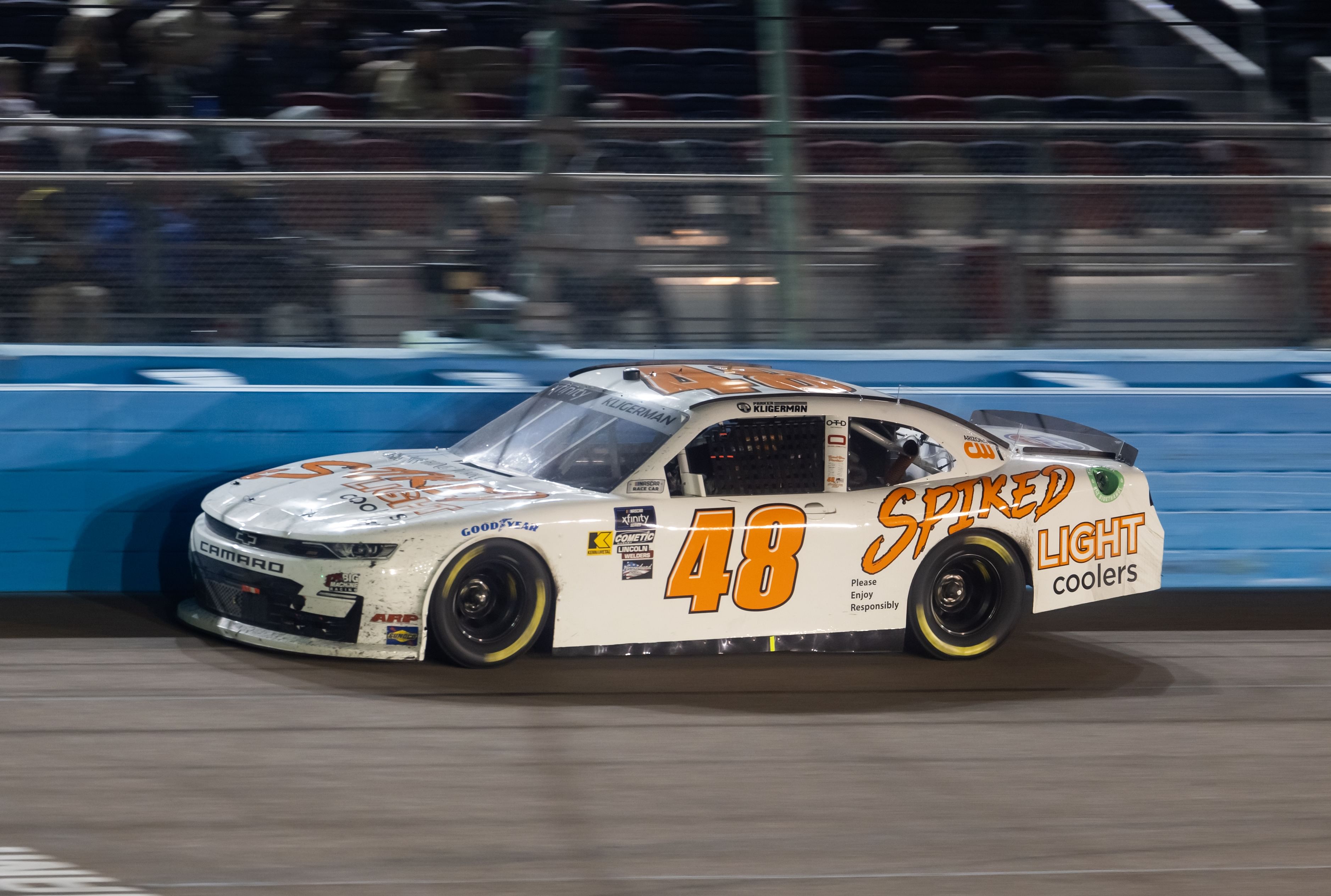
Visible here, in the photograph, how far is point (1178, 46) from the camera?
1264 cm

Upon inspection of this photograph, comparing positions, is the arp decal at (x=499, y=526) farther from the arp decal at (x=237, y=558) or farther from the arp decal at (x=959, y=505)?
the arp decal at (x=959, y=505)

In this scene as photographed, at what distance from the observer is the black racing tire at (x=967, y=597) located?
6559 millimetres

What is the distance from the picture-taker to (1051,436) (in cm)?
730

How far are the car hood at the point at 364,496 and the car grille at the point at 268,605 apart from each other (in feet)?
0.60

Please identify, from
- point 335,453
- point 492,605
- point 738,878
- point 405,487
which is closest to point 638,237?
point 335,453

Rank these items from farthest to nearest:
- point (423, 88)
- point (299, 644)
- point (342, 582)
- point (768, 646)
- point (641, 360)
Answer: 1. point (423, 88)
2. point (641, 360)
3. point (768, 646)
4. point (299, 644)
5. point (342, 582)

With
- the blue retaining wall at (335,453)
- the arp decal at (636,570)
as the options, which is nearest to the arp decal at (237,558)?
the blue retaining wall at (335,453)

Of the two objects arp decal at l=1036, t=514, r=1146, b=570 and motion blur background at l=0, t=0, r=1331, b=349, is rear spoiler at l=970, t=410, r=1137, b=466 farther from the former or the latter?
motion blur background at l=0, t=0, r=1331, b=349

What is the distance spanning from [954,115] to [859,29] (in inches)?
43.1

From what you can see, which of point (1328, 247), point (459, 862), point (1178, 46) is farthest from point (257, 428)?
point (1178, 46)

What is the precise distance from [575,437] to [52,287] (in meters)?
3.15

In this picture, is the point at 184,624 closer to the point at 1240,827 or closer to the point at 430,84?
the point at 1240,827

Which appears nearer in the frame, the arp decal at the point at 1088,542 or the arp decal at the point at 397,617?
the arp decal at the point at 397,617

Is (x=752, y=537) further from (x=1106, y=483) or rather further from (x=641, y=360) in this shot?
(x=641, y=360)
